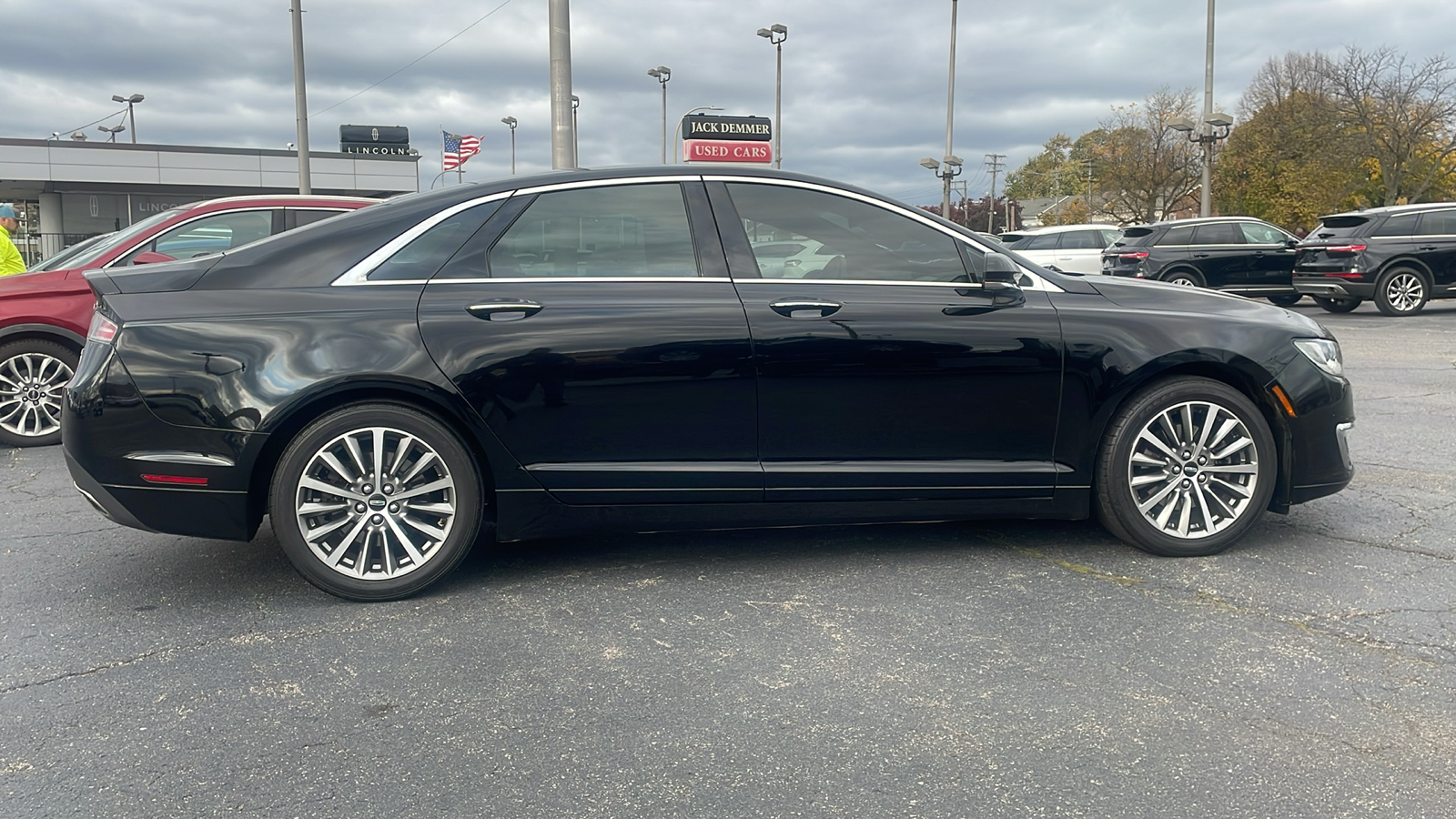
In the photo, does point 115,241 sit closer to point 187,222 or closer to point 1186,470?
point 187,222

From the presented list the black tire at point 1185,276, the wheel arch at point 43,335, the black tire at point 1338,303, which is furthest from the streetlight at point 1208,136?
the wheel arch at point 43,335

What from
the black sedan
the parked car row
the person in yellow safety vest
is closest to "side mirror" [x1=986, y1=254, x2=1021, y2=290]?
the black sedan

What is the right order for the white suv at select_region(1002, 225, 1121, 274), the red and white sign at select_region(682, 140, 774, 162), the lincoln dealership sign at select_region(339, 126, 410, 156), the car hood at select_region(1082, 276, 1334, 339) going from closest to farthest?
the car hood at select_region(1082, 276, 1334, 339) → the red and white sign at select_region(682, 140, 774, 162) → the white suv at select_region(1002, 225, 1121, 274) → the lincoln dealership sign at select_region(339, 126, 410, 156)

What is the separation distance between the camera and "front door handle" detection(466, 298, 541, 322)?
4020 millimetres

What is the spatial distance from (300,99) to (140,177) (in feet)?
55.9

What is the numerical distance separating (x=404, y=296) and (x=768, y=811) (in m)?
2.34

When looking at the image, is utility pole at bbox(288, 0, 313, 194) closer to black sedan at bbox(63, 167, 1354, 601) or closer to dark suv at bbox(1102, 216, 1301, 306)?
dark suv at bbox(1102, 216, 1301, 306)

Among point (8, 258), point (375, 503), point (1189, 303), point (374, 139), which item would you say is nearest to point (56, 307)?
point (8, 258)

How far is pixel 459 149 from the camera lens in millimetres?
29375

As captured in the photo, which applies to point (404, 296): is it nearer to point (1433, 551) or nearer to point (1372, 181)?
point (1433, 551)

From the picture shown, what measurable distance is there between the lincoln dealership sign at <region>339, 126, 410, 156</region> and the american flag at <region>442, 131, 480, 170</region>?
1056 centimetres

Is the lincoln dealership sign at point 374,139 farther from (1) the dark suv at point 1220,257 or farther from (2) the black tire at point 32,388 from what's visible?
(2) the black tire at point 32,388

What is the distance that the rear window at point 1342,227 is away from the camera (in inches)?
684

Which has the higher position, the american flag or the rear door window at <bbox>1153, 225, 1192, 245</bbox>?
the american flag
